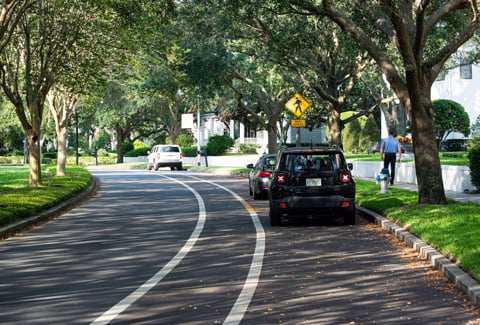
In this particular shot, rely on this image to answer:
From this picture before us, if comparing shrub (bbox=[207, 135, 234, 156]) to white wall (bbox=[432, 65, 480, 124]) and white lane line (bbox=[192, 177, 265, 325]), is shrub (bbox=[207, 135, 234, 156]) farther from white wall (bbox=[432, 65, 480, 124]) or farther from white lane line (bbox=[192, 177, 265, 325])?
white lane line (bbox=[192, 177, 265, 325])

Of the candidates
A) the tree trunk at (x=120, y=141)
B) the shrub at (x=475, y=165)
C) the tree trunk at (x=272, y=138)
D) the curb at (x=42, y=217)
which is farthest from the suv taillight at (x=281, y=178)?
the tree trunk at (x=120, y=141)

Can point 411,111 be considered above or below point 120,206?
above

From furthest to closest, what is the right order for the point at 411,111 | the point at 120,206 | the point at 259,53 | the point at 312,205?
1. the point at 259,53
2. the point at 120,206
3. the point at 411,111
4. the point at 312,205

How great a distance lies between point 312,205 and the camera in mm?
15242

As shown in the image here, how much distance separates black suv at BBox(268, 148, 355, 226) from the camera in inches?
600

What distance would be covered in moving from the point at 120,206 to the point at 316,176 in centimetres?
811

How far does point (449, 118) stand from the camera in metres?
44.0

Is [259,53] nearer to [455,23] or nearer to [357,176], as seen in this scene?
[357,176]

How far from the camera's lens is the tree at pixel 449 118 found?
1727 inches

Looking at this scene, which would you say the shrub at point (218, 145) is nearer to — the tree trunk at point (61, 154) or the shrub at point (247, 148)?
the shrub at point (247, 148)

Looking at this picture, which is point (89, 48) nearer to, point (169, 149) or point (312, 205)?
point (312, 205)

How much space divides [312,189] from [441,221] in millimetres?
2654

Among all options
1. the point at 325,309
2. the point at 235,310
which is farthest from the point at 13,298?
the point at 325,309

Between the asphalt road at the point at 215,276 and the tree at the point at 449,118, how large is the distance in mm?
29308
